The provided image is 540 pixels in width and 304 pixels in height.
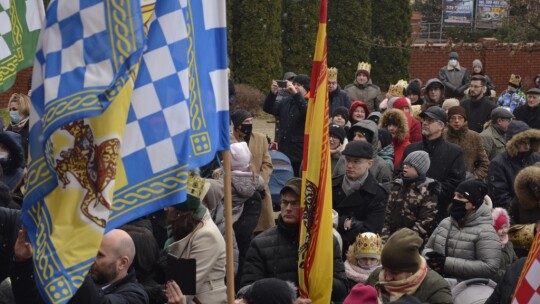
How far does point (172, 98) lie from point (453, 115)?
648cm

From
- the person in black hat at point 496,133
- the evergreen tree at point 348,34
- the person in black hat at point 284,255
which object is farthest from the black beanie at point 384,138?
the evergreen tree at point 348,34

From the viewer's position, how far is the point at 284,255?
6.79 meters

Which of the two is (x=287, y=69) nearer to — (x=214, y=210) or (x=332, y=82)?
(x=332, y=82)

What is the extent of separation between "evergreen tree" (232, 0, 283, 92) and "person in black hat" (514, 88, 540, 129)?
33.6ft

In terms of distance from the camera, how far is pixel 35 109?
15.7 ft

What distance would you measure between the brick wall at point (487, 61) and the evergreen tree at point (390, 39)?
5.02ft

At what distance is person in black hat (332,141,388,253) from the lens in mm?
8289

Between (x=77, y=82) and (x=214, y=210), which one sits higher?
(x=77, y=82)

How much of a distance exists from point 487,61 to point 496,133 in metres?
18.1

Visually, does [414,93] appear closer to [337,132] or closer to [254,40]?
[337,132]

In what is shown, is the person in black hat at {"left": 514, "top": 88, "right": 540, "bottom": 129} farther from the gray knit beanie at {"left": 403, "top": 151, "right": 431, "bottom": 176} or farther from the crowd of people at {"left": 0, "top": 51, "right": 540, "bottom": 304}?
the gray knit beanie at {"left": 403, "top": 151, "right": 431, "bottom": 176}

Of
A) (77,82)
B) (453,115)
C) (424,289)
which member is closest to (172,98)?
(77,82)

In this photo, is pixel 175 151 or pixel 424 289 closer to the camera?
pixel 175 151

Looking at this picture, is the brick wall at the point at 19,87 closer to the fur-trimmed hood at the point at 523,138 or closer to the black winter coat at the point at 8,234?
the fur-trimmed hood at the point at 523,138
